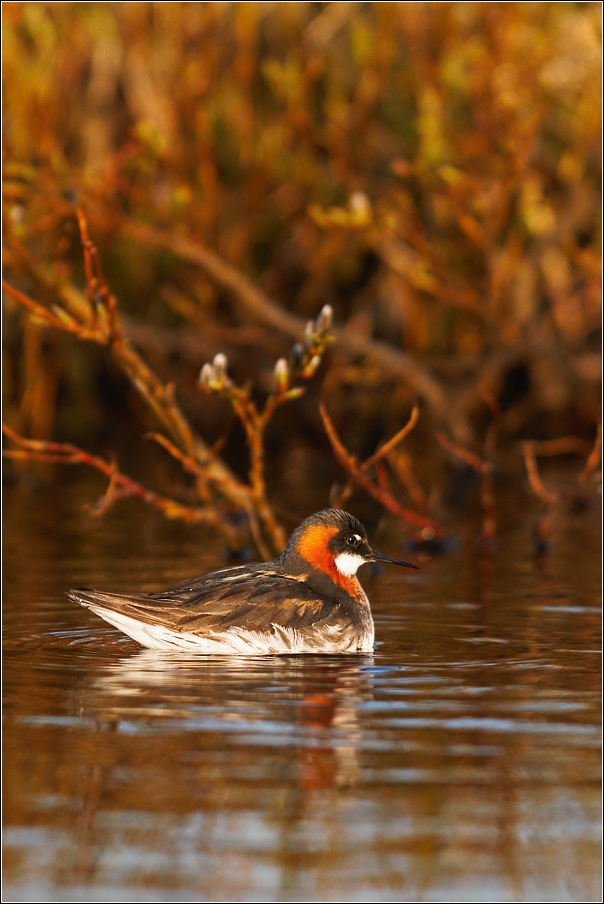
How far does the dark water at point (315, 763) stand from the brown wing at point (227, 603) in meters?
0.20

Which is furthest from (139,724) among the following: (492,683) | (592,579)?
(592,579)

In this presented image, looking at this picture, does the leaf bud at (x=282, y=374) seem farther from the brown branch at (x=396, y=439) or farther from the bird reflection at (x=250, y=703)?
the bird reflection at (x=250, y=703)

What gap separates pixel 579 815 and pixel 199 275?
14621 millimetres

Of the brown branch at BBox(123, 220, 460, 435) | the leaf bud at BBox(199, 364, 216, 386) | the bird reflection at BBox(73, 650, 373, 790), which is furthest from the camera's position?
the brown branch at BBox(123, 220, 460, 435)

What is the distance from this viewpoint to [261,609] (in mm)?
8070

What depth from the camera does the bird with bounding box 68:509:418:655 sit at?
7895 millimetres

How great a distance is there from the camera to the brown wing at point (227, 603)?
7.87 m

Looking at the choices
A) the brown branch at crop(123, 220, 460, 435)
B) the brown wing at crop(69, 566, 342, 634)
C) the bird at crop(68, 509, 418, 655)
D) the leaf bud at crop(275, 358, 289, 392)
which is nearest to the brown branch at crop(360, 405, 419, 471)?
the leaf bud at crop(275, 358, 289, 392)

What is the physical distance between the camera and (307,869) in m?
4.70

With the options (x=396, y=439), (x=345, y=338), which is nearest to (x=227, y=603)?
(x=396, y=439)

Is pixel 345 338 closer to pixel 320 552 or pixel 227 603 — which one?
pixel 320 552

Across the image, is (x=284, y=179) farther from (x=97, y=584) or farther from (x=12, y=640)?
(x=12, y=640)

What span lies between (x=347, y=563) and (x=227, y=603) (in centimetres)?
104

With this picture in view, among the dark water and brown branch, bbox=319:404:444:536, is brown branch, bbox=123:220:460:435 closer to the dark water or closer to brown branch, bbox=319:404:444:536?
brown branch, bbox=319:404:444:536
